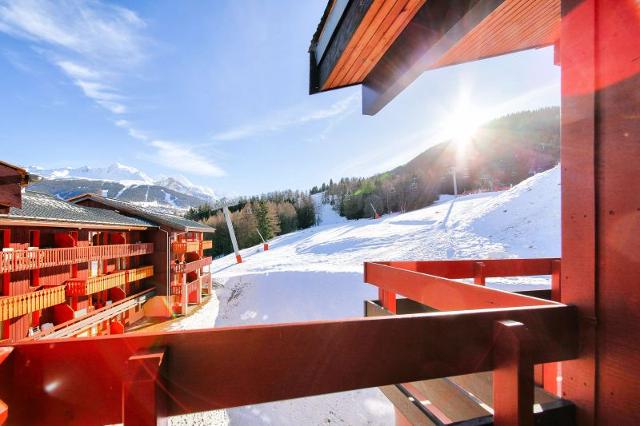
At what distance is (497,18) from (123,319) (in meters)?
16.4

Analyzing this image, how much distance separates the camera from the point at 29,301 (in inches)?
324

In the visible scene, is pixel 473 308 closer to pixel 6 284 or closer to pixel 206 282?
pixel 6 284

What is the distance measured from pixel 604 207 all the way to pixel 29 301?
1199 cm

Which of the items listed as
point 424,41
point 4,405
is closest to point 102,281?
point 4,405

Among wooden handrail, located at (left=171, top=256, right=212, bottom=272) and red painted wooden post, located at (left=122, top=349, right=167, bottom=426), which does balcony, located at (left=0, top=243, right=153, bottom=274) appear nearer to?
wooden handrail, located at (left=171, top=256, right=212, bottom=272)

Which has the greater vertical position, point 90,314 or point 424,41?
point 424,41

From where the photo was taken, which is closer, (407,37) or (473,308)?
(473,308)

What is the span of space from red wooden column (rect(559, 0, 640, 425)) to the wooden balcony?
11092mm

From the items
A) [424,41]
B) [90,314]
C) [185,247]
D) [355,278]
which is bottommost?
[90,314]

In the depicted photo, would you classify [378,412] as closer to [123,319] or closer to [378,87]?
[378,87]

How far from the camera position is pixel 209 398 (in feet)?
3.31

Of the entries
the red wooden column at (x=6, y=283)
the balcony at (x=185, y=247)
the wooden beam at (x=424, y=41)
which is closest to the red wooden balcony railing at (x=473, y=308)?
the wooden beam at (x=424, y=41)

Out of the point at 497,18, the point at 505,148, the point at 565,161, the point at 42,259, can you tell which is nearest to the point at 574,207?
the point at 565,161

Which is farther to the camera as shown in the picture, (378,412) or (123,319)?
(123,319)
